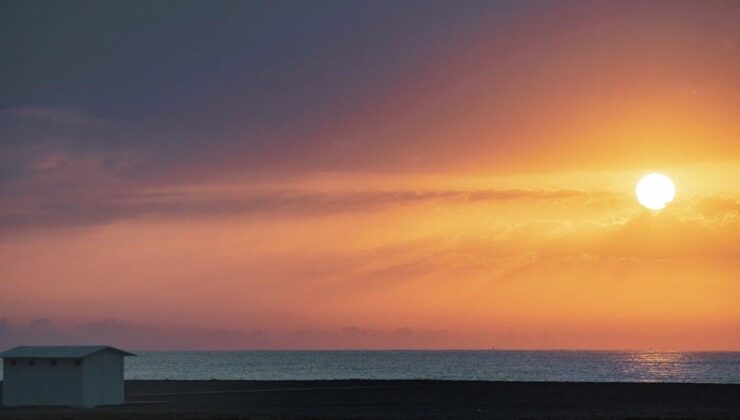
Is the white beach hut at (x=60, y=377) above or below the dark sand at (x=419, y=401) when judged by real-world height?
above

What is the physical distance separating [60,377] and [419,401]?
22.5 meters

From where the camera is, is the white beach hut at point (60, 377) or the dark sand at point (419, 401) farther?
the white beach hut at point (60, 377)

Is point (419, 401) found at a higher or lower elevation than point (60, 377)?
lower

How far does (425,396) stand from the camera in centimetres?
7481

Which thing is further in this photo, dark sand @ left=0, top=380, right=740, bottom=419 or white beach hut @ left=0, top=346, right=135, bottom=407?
white beach hut @ left=0, top=346, right=135, bottom=407

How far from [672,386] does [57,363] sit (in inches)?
2036

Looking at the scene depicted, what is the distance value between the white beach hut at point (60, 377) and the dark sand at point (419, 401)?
1866 millimetres

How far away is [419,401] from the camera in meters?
68.3

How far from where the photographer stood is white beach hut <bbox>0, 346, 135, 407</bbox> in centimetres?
6094

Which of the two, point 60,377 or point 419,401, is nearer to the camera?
point 60,377

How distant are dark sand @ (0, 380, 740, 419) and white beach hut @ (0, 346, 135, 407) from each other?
1866 millimetres

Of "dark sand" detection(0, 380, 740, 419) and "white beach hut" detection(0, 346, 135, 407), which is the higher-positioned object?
"white beach hut" detection(0, 346, 135, 407)

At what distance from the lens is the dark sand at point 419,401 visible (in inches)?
2181

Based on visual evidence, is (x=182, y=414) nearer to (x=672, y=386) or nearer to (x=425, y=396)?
(x=425, y=396)
